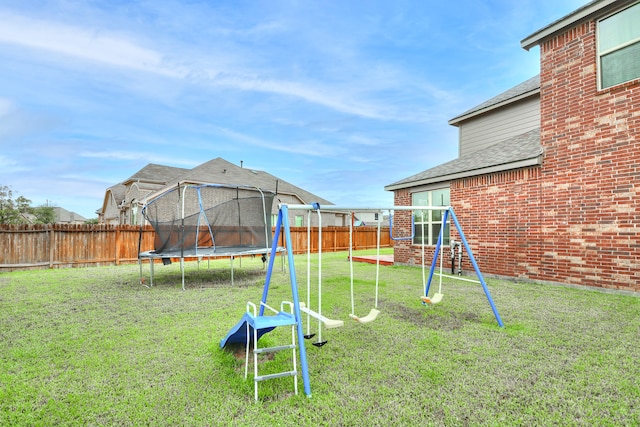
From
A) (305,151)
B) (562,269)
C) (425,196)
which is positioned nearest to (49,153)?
(305,151)

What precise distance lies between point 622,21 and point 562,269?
474cm

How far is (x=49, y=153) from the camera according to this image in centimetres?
2503

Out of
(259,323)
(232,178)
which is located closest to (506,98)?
(259,323)

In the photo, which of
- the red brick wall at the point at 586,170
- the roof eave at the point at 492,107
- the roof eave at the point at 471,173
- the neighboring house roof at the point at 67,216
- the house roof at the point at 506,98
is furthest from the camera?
the neighboring house roof at the point at 67,216

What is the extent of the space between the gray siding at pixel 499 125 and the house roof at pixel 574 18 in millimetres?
2608

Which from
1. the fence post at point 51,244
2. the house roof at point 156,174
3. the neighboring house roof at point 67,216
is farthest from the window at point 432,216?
the neighboring house roof at point 67,216

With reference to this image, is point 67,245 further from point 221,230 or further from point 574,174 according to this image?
point 574,174

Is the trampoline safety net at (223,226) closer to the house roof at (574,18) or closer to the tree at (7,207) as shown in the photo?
the house roof at (574,18)

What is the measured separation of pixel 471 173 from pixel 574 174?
2.40m

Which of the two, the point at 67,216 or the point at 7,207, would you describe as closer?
the point at 7,207

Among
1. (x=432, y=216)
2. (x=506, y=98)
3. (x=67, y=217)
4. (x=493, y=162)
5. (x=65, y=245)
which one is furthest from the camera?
(x=67, y=217)

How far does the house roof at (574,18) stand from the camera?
20.2 ft

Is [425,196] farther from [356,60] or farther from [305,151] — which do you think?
[305,151]

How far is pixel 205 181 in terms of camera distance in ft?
62.2
